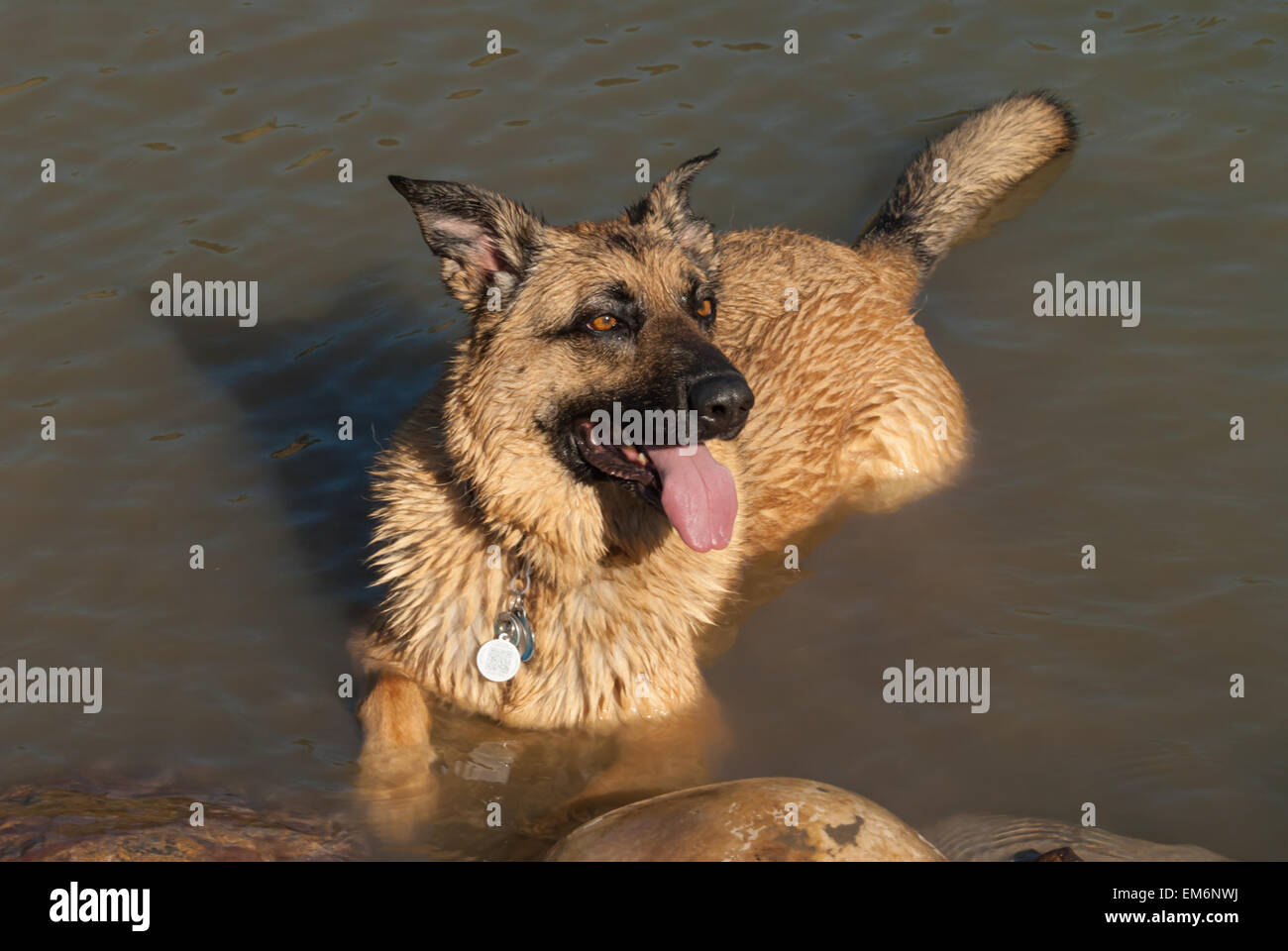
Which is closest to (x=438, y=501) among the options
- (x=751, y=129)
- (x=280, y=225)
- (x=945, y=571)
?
(x=945, y=571)

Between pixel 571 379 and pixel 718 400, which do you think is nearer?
pixel 718 400

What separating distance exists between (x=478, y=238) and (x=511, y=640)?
6.05 ft

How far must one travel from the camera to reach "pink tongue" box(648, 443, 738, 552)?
5445 mm

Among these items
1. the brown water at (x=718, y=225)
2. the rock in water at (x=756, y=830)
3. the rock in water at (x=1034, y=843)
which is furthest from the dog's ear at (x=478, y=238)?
the rock in water at (x=1034, y=843)

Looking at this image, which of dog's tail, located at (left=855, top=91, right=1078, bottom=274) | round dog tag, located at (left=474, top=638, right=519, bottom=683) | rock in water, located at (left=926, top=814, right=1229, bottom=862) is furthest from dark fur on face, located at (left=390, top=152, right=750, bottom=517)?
dog's tail, located at (left=855, top=91, right=1078, bottom=274)

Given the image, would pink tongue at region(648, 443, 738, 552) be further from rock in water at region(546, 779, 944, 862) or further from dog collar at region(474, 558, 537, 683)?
rock in water at region(546, 779, 944, 862)

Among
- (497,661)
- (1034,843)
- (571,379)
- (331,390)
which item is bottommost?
(1034,843)

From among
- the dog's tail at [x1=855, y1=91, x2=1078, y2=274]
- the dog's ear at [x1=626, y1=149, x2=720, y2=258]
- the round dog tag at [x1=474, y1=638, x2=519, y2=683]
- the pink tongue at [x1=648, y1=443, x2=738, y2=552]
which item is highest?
the dog's tail at [x1=855, y1=91, x2=1078, y2=274]

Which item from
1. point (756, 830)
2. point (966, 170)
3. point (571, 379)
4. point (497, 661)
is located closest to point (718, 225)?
point (966, 170)

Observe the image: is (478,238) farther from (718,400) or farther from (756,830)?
(756,830)

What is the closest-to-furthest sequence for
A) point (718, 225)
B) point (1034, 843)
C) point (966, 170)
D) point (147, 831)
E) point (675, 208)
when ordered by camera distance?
1. point (147, 831)
2. point (1034, 843)
3. point (675, 208)
4. point (966, 170)
5. point (718, 225)

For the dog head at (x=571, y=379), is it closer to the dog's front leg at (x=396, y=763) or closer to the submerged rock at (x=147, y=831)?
the dog's front leg at (x=396, y=763)

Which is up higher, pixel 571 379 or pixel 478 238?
pixel 478 238

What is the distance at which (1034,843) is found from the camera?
511 cm
